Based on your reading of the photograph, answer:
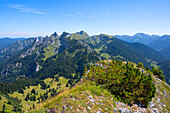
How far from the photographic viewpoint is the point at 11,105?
18175 centimetres

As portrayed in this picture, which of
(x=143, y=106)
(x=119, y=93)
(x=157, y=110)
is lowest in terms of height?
→ (x=157, y=110)

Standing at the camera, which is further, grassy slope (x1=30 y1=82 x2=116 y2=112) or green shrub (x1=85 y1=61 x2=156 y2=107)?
green shrub (x1=85 y1=61 x2=156 y2=107)

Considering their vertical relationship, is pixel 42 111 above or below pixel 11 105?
above

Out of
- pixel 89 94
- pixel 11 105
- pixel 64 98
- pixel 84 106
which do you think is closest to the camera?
pixel 84 106

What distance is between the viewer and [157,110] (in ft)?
88.5

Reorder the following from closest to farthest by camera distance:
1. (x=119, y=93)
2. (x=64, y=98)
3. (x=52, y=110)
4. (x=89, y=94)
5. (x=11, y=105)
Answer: (x=52, y=110)
(x=64, y=98)
(x=89, y=94)
(x=119, y=93)
(x=11, y=105)

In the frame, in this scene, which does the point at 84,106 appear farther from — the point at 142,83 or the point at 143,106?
the point at 142,83

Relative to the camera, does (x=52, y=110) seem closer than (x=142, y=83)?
Yes

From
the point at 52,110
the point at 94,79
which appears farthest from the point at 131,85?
the point at 52,110

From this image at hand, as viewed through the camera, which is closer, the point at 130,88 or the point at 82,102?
the point at 82,102

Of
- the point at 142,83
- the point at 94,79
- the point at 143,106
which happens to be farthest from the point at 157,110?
the point at 94,79

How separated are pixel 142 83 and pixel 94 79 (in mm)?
14456

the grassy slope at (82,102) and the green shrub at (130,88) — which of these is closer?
the grassy slope at (82,102)

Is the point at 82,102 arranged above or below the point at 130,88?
above
